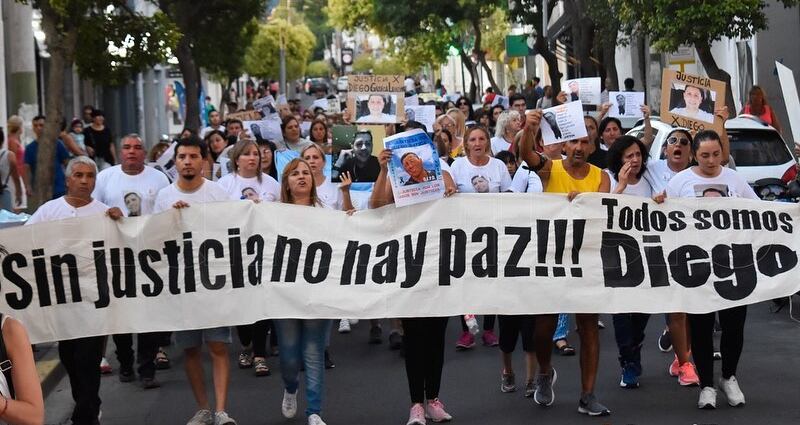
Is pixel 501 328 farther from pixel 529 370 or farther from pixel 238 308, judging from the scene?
pixel 238 308

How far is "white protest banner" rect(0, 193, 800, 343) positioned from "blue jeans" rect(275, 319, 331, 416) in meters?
0.12

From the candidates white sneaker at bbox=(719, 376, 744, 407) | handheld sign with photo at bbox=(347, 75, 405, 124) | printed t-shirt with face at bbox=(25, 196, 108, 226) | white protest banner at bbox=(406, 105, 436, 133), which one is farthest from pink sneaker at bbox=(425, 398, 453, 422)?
white protest banner at bbox=(406, 105, 436, 133)

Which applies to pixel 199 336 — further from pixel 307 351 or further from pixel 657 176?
pixel 657 176

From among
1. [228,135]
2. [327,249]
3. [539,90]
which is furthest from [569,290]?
[539,90]

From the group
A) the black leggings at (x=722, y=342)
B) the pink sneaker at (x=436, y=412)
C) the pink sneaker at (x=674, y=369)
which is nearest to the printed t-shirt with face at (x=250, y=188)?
the pink sneaker at (x=436, y=412)

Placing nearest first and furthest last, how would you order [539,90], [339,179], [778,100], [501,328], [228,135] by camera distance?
[501,328] → [339,179] → [228,135] → [778,100] → [539,90]

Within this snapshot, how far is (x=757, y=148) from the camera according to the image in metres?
16.8

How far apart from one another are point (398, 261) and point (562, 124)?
131 cm

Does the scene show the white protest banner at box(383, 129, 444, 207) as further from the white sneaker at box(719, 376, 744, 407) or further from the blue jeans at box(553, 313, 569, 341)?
the blue jeans at box(553, 313, 569, 341)

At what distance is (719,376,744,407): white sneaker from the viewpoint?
8523 millimetres

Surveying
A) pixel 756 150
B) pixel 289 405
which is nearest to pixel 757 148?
pixel 756 150

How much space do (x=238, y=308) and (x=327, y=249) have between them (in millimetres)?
614

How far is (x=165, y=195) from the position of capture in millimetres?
8680

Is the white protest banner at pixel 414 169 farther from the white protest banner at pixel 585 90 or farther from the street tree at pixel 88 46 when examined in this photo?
the street tree at pixel 88 46
